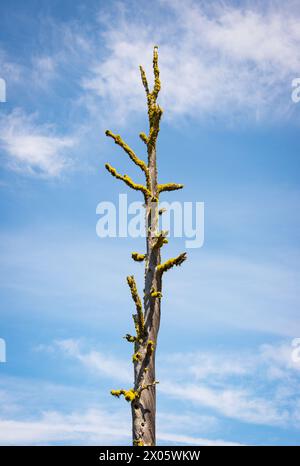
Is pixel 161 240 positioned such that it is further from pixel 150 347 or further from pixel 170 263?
pixel 150 347

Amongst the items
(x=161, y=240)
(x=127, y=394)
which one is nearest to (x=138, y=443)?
(x=127, y=394)

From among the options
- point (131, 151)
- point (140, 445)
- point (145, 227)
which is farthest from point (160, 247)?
point (140, 445)

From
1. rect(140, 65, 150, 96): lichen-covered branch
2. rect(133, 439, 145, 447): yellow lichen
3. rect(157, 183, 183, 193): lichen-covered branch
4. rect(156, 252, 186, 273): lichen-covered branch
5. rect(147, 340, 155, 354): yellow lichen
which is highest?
rect(140, 65, 150, 96): lichen-covered branch

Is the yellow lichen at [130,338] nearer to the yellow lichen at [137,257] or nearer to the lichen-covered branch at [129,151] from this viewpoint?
the yellow lichen at [137,257]

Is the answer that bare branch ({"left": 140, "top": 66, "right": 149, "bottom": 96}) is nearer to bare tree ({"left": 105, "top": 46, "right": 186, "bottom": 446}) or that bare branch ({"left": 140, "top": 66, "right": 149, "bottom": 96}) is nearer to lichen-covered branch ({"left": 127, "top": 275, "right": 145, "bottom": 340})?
bare tree ({"left": 105, "top": 46, "right": 186, "bottom": 446})

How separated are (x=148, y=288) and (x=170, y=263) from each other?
34.6 inches

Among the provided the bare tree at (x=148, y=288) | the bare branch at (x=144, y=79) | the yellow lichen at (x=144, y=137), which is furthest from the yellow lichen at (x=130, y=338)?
the bare branch at (x=144, y=79)

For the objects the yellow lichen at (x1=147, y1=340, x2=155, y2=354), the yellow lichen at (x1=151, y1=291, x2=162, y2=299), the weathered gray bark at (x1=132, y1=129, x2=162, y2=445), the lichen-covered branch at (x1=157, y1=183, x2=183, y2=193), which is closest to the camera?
the weathered gray bark at (x1=132, y1=129, x2=162, y2=445)

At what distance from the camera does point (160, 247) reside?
41.1ft

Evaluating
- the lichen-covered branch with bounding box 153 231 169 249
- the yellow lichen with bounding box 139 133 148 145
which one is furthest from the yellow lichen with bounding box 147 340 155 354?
the yellow lichen with bounding box 139 133 148 145

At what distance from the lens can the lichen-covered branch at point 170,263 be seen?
473 inches

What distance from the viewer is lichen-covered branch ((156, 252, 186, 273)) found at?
1201 cm

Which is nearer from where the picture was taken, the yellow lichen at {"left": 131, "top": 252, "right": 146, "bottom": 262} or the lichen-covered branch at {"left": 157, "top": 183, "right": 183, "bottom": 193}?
the yellow lichen at {"left": 131, "top": 252, "right": 146, "bottom": 262}
